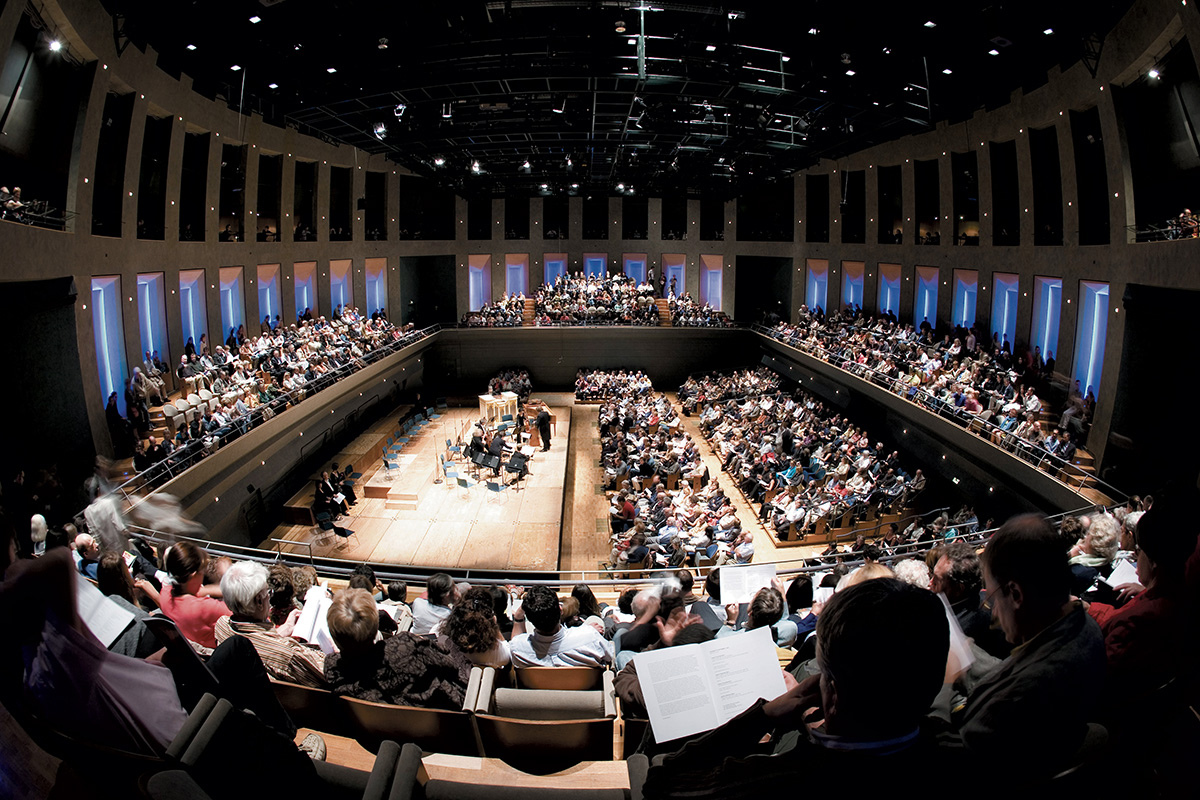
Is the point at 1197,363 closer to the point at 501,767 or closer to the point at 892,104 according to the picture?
the point at 892,104

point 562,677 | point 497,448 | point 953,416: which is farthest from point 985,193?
point 562,677

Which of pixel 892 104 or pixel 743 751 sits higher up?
pixel 892 104

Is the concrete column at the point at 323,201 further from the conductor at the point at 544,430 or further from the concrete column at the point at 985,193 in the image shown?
the concrete column at the point at 985,193

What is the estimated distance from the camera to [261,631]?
3.33 metres

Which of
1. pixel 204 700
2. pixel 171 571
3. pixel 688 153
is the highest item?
pixel 688 153

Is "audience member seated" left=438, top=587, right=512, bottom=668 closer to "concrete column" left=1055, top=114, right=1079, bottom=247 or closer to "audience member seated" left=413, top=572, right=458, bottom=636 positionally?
"audience member seated" left=413, top=572, right=458, bottom=636

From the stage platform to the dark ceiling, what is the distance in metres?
8.73

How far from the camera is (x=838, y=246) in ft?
80.1

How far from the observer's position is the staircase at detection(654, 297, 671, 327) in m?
26.8

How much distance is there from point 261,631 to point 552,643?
5.48 ft

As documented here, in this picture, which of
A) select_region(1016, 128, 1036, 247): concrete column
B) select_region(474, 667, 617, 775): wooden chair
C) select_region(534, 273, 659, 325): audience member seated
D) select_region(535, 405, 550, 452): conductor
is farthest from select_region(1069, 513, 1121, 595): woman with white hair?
select_region(534, 273, 659, 325): audience member seated

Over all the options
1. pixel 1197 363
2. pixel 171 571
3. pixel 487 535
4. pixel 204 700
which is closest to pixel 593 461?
pixel 487 535

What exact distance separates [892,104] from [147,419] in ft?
56.6

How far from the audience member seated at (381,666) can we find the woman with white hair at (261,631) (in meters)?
0.16
